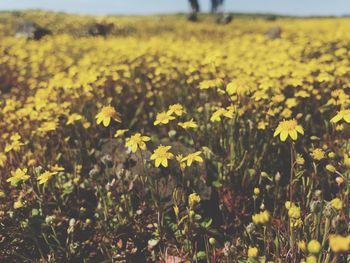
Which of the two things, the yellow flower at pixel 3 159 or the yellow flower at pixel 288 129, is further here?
the yellow flower at pixel 3 159

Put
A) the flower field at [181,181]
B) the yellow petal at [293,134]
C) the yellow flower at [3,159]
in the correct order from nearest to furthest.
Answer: the yellow petal at [293,134] < the flower field at [181,181] < the yellow flower at [3,159]

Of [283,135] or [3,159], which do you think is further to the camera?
[3,159]

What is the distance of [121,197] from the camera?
12.0ft

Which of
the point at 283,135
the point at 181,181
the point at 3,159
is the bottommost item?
the point at 181,181

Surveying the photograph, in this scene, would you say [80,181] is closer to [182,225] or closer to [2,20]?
[182,225]

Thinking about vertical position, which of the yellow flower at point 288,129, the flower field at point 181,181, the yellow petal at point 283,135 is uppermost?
the yellow flower at point 288,129

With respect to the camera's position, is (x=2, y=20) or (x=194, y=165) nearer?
(x=194, y=165)

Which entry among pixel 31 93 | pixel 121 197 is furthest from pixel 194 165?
pixel 31 93

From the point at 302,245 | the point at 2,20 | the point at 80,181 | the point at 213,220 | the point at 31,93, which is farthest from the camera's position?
the point at 2,20

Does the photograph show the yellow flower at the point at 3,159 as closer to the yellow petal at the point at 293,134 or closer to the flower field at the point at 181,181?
the flower field at the point at 181,181

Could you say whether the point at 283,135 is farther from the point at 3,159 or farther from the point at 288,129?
the point at 3,159

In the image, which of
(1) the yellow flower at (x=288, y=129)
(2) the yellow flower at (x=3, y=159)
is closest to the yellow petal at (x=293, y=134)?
(1) the yellow flower at (x=288, y=129)

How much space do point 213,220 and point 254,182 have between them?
1.58 ft

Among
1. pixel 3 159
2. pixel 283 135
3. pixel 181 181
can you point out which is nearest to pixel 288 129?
pixel 283 135
